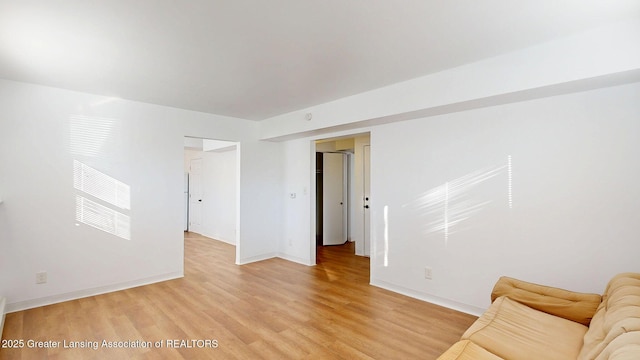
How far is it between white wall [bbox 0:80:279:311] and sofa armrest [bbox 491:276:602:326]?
415 centimetres

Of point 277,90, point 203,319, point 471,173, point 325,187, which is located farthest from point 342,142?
point 203,319

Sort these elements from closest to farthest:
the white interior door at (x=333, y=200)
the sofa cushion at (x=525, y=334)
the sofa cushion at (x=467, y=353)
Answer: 1. the sofa cushion at (x=467, y=353)
2. the sofa cushion at (x=525, y=334)
3. the white interior door at (x=333, y=200)

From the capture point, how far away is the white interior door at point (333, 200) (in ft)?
22.3

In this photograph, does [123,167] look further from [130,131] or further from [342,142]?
[342,142]

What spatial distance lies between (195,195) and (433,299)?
22.9 feet

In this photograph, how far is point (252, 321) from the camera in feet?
9.74

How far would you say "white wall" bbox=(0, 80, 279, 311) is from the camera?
321cm

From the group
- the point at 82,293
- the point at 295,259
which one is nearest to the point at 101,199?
the point at 82,293

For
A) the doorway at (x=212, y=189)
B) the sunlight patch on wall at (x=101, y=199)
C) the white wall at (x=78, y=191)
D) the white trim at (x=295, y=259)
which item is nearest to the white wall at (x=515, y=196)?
the white trim at (x=295, y=259)

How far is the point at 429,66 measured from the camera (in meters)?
2.81

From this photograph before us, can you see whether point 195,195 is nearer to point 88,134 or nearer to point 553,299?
point 88,134

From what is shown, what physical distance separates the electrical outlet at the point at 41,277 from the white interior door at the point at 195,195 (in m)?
4.70

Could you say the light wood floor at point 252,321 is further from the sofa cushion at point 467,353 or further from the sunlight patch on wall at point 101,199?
the sunlight patch on wall at point 101,199

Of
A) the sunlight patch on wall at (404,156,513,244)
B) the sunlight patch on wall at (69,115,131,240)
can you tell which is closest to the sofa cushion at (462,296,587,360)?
the sunlight patch on wall at (404,156,513,244)
